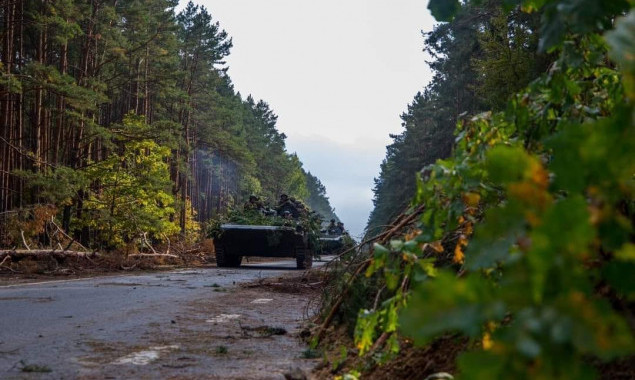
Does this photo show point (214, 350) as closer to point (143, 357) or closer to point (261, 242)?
point (143, 357)

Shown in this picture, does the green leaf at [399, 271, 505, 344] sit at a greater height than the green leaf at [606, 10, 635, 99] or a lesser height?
lesser

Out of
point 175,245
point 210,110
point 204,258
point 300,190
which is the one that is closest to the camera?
point 204,258

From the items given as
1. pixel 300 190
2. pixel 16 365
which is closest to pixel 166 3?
pixel 16 365

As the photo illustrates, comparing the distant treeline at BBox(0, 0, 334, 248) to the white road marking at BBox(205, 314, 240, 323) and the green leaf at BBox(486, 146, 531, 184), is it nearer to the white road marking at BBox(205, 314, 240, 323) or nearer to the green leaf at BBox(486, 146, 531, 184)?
the white road marking at BBox(205, 314, 240, 323)

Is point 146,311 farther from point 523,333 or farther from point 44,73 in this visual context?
point 44,73

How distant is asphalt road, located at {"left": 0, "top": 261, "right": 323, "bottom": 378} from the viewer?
384 centimetres

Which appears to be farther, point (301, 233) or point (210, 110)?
point (210, 110)

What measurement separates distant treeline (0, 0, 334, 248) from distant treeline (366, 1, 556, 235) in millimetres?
10222

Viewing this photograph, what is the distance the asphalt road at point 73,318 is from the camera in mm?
3840

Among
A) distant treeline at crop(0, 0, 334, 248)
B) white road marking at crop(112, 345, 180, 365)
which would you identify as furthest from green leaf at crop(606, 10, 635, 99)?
distant treeline at crop(0, 0, 334, 248)

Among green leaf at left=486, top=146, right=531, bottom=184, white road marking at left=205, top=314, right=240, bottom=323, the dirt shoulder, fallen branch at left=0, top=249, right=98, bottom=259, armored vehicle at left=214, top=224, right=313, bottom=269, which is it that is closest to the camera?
green leaf at left=486, top=146, right=531, bottom=184

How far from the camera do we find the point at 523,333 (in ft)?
2.20

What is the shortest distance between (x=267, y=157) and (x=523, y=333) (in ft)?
265

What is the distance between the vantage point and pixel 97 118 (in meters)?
34.6
